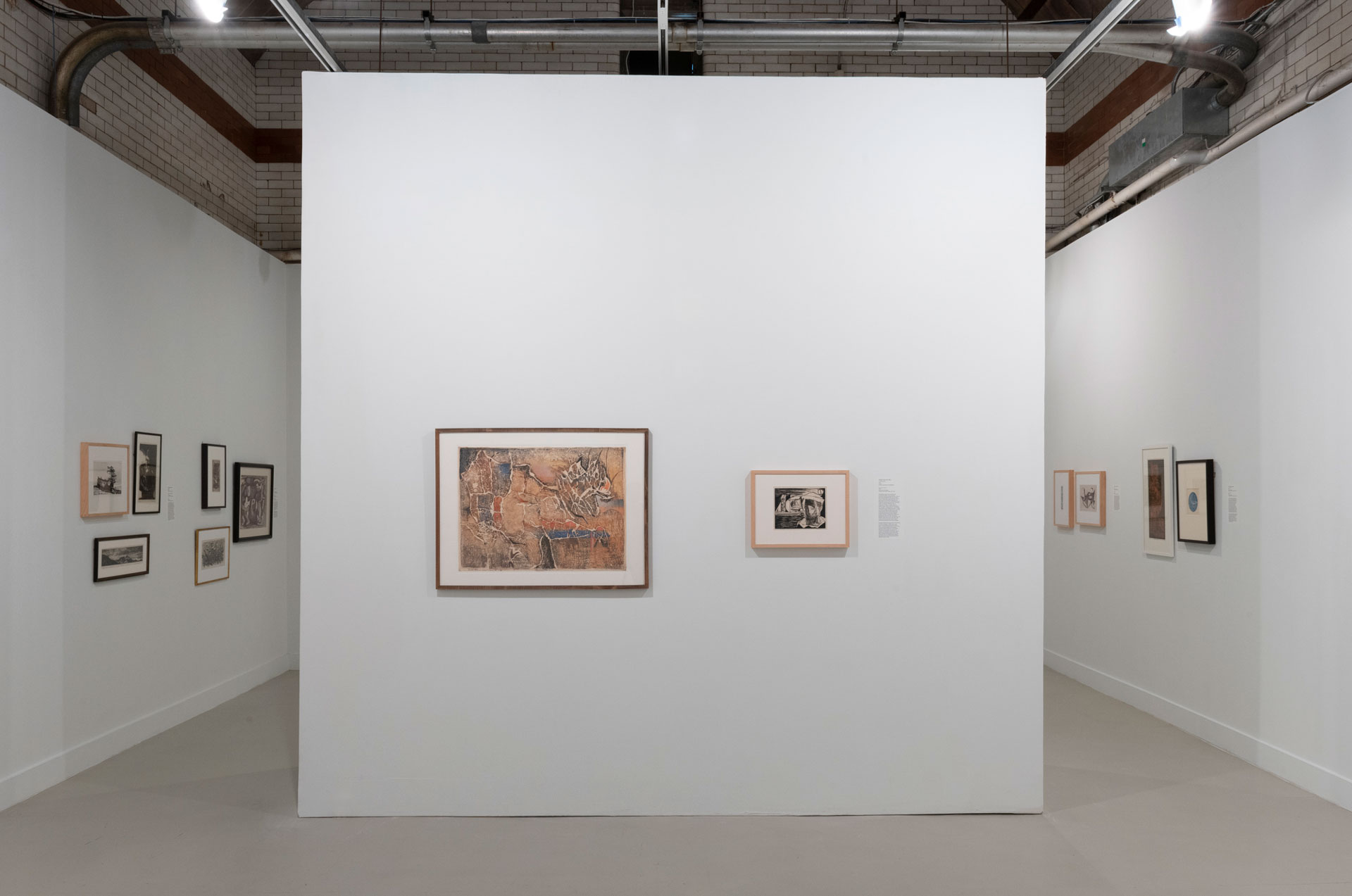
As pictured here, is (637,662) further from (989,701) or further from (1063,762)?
(1063,762)

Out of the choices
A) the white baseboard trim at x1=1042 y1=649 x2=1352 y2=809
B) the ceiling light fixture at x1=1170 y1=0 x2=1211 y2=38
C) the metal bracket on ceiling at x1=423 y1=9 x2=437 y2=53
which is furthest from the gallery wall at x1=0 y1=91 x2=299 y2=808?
the white baseboard trim at x1=1042 y1=649 x2=1352 y2=809

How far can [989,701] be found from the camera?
→ 14.7 feet

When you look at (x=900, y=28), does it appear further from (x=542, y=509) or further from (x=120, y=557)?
(x=120, y=557)

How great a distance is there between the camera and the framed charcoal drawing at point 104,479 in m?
5.25

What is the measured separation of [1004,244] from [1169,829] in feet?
10.3

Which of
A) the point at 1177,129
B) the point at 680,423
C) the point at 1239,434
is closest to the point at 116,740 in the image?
the point at 680,423

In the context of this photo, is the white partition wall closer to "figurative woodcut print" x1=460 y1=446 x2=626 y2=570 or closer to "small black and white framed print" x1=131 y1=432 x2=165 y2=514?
"figurative woodcut print" x1=460 y1=446 x2=626 y2=570

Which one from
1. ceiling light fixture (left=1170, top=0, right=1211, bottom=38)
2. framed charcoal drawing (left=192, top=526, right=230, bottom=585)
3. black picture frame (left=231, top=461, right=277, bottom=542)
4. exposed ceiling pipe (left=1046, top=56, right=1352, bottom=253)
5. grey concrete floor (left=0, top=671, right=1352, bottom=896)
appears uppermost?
ceiling light fixture (left=1170, top=0, right=1211, bottom=38)

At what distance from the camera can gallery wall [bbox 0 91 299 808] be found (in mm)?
4754

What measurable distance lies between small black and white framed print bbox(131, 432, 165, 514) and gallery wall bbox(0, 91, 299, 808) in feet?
0.23

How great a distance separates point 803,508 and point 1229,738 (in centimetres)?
354

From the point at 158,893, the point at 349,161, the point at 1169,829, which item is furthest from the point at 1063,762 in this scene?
the point at 349,161

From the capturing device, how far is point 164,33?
6262 mm

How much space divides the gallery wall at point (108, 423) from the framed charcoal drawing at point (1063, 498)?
7384 millimetres
